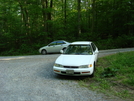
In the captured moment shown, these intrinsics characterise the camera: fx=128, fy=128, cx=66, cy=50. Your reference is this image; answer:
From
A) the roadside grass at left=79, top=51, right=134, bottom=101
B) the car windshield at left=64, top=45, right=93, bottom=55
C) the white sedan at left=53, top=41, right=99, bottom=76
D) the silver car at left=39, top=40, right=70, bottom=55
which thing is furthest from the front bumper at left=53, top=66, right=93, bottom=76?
the silver car at left=39, top=40, right=70, bottom=55

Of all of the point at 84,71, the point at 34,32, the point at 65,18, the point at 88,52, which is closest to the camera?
the point at 84,71

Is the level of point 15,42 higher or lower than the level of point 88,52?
lower

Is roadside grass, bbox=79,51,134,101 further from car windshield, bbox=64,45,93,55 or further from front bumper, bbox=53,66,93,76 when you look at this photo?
car windshield, bbox=64,45,93,55

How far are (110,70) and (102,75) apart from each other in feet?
1.80

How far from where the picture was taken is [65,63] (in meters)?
5.67

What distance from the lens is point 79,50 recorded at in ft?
22.7

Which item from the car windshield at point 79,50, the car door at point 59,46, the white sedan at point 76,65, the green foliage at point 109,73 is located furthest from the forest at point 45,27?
the white sedan at point 76,65

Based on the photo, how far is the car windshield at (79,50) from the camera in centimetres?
669

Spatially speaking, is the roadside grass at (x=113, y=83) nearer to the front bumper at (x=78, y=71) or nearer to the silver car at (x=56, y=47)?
the front bumper at (x=78, y=71)

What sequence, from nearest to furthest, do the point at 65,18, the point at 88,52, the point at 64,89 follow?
the point at 64,89 → the point at 88,52 → the point at 65,18

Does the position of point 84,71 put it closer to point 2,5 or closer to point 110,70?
point 110,70

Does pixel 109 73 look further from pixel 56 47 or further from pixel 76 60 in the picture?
pixel 56 47

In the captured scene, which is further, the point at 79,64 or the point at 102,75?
the point at 102,75

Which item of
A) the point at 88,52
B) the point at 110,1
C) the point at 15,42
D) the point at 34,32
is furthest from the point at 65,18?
the point at 88,52
